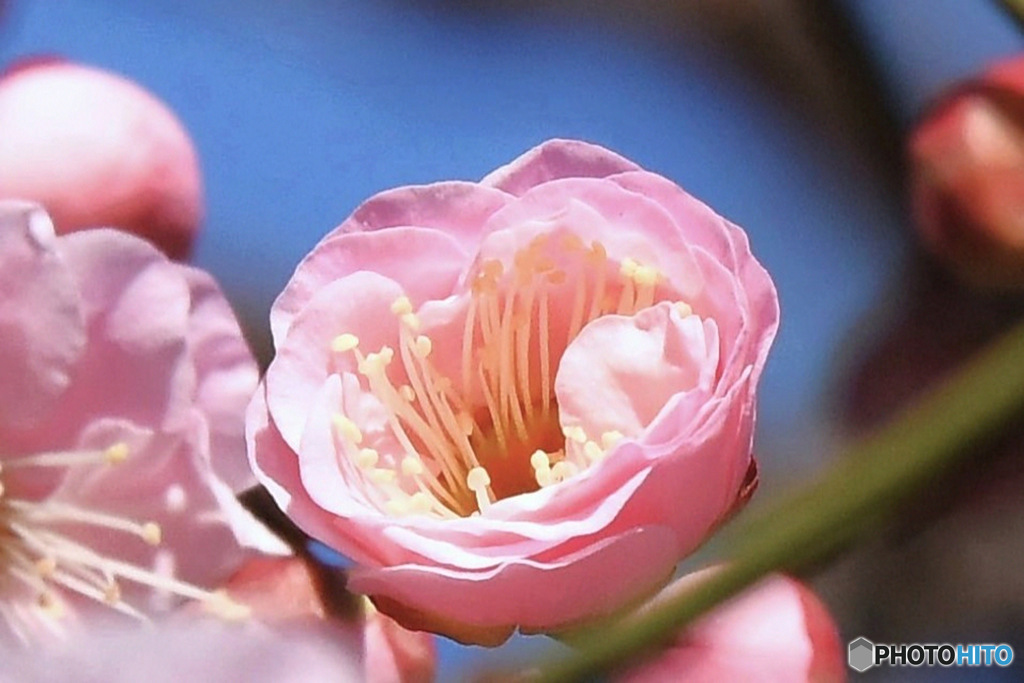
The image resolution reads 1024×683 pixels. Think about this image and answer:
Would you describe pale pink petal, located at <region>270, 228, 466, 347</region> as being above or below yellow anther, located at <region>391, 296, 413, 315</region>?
above

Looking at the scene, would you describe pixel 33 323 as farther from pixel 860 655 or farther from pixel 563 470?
pixel 860 655

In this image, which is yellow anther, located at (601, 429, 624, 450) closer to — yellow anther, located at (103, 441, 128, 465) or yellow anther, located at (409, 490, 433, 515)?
yellow anther, located at (409, 490, 433, 515)

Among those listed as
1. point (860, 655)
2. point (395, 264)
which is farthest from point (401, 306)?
point (860, 655)

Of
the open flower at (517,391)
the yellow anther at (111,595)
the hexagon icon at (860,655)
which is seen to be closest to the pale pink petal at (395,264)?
the open flower at (517,391)

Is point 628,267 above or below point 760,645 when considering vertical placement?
above

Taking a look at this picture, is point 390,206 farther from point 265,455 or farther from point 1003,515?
point 1003,515

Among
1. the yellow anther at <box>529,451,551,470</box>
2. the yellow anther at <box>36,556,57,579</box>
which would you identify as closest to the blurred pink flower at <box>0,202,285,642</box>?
the yellow anther at <box>36,556,57,579</box>

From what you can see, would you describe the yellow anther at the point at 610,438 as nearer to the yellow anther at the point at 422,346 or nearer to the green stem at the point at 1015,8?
the yellow anther at the point at 422,346

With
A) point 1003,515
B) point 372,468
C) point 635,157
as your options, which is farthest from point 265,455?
point 1003,515
